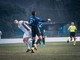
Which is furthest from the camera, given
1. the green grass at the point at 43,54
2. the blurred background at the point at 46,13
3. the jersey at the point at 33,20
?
the blurred background at the point at 46,13

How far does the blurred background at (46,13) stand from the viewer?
34.6 meters

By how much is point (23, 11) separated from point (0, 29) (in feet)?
14.5

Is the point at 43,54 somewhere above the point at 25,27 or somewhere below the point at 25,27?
below

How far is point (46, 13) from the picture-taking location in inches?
1449

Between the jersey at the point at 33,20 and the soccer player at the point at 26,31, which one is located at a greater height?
the jersey at the point at 33,20

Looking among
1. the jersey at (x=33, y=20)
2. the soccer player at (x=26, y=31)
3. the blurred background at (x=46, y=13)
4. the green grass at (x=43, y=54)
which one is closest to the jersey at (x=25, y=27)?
the soccer player at (x=26, y=31)

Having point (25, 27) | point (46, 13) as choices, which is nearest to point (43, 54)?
point (25, 27)

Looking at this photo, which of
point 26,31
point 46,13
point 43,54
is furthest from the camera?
point 46,13

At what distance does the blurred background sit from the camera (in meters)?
34.6

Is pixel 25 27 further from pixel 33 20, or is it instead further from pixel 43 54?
pixel 43 54

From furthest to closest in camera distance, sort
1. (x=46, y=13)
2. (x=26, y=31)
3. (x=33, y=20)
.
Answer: (x=46, y=13) < (x=26, y=31) < (x=33, y=20)

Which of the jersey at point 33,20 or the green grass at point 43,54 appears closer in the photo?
the green grass at point 43,54

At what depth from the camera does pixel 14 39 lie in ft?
105

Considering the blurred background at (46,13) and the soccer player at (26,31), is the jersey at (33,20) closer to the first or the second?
the soccer player at (26,31)
